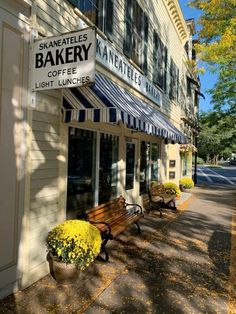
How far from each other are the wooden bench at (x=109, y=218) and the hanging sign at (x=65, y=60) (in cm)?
272

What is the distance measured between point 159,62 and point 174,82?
3.51 m

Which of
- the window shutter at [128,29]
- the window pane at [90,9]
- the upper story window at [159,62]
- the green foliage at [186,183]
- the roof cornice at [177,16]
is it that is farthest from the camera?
the green foliage at [186,183]

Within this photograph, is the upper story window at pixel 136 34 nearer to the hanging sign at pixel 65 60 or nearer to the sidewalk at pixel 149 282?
the hanging sign at pixel 65 60

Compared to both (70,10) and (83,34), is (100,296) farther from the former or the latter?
(70,10)

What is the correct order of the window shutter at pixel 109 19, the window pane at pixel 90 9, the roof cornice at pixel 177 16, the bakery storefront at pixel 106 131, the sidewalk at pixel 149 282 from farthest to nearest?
the roof cornice at pixel 177 16
the window shutter at pixel 109 19
the window pane at pixel 90 9
the bakery storefront at pixel 106 131
the sidewalk at pixel 149 282

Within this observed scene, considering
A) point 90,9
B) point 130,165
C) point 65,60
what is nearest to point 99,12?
point 90,9

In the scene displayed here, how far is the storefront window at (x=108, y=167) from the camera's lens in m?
7.51

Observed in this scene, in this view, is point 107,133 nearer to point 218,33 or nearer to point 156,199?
point 156,199

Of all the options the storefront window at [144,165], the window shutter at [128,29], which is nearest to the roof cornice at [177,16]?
the window shutter at [128,29]

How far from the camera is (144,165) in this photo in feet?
37.3

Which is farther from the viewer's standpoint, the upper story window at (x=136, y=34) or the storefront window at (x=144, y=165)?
the storefront window at (x=144, y=165)

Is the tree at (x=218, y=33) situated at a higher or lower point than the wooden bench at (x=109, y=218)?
higher

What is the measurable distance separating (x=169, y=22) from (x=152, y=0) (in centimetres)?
335

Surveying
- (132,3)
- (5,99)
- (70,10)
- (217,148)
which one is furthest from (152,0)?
(217,148)
